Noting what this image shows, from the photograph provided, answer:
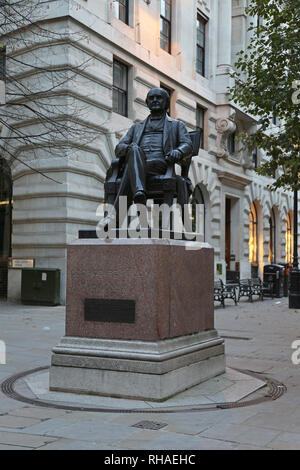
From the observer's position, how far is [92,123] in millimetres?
18453

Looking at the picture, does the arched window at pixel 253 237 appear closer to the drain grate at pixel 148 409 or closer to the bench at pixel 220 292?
the bench at pixel 220 292

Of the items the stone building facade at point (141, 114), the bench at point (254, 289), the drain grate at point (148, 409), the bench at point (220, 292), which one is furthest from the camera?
the bench at point (254, 289)

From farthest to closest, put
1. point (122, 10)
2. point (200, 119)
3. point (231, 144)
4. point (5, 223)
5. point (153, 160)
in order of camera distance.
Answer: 1. point (231, 144)
2. point (200, 119)
3. point (122, 10)
4. point (5, 223)
5. point (153, 160)

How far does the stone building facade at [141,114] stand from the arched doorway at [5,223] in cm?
133

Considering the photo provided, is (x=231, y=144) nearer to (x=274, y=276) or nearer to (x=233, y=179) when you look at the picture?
(x=233, y=179)

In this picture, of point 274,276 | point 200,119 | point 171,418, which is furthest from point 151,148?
point 200,119

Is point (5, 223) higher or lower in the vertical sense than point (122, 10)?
lower

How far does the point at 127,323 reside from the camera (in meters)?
6.54

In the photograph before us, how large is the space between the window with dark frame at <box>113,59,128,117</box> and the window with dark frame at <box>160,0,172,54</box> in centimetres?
393

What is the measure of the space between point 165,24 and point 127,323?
2039 cm

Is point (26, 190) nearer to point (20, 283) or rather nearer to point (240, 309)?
point (20, 283)

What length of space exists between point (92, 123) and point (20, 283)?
5.64 meters

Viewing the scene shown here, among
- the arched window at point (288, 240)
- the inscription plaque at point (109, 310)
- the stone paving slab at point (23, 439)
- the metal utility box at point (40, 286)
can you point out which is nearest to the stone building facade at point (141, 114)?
the metal utility box at point (40, 286)

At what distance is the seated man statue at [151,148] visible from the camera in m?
7.26
